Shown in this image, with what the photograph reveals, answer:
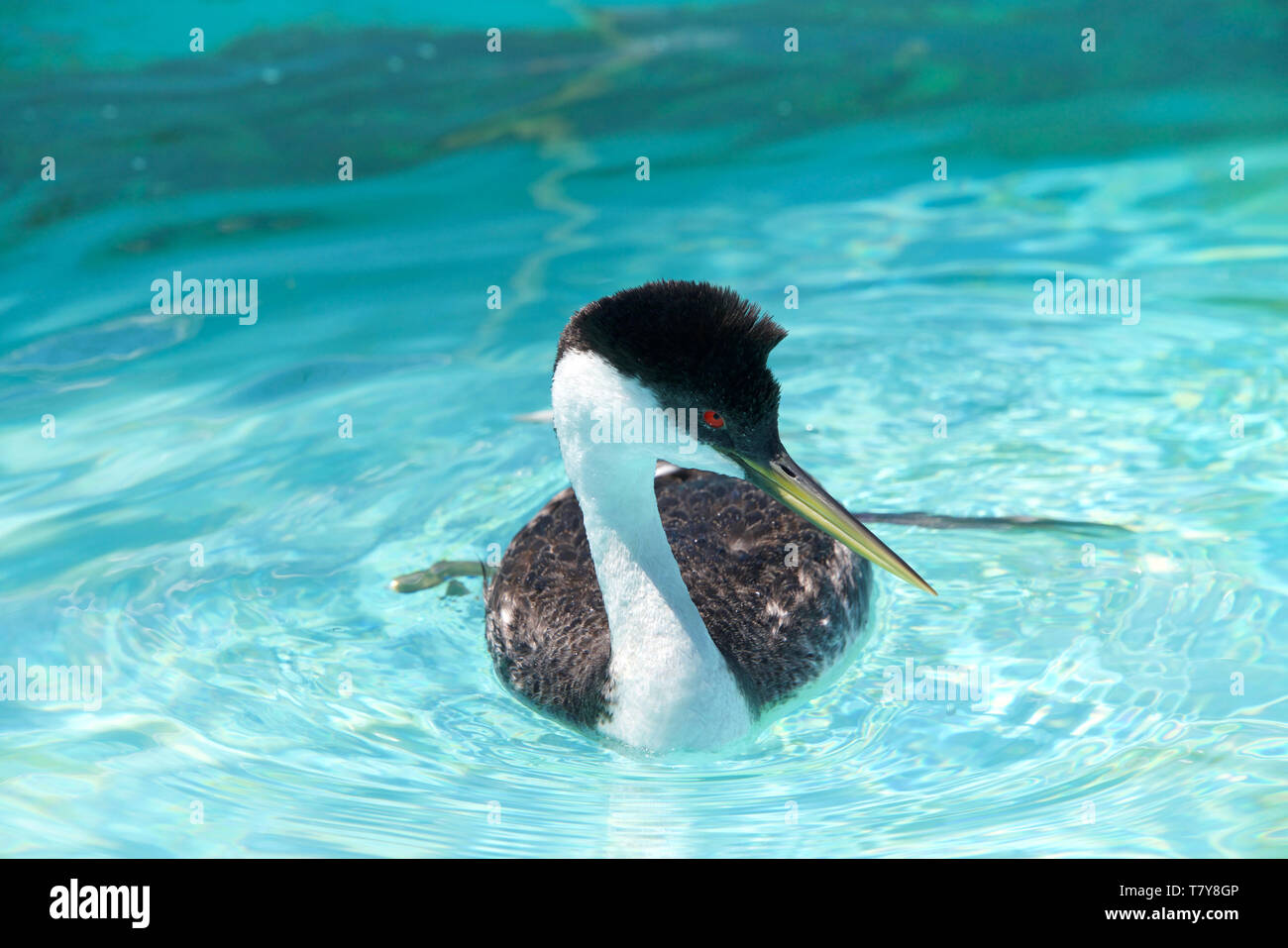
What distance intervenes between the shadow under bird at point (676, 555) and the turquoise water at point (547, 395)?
0.18 metres

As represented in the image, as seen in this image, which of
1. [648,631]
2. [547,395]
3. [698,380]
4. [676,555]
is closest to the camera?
[698,380]

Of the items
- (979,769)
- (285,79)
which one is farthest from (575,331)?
(285,79)

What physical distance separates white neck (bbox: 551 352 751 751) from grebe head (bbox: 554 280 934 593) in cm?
19

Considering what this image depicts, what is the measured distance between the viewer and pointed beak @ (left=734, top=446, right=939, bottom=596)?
4.18m

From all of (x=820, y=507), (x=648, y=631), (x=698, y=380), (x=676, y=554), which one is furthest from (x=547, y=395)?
(x=698, y=380)

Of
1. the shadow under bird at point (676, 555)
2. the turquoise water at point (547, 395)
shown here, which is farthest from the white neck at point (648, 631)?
the turquoise water at point (547, 395)

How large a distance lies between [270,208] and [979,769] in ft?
24.6

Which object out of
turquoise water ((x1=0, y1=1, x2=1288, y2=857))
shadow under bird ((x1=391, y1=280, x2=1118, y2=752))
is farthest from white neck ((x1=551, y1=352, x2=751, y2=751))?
turquoise water ((x1=0, y1=1, x2=1288, y2=857))

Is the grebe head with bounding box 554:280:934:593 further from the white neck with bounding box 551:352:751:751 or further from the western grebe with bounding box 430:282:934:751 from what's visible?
the white neck with bounding box 551:352:751:751

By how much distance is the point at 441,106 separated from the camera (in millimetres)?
11312

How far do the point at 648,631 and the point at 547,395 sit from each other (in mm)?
3228

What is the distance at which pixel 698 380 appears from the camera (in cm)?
397

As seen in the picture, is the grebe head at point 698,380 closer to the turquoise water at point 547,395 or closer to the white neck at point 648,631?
the white neck at point 648,631

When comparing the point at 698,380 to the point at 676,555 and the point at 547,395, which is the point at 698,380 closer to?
the point at 676,555
